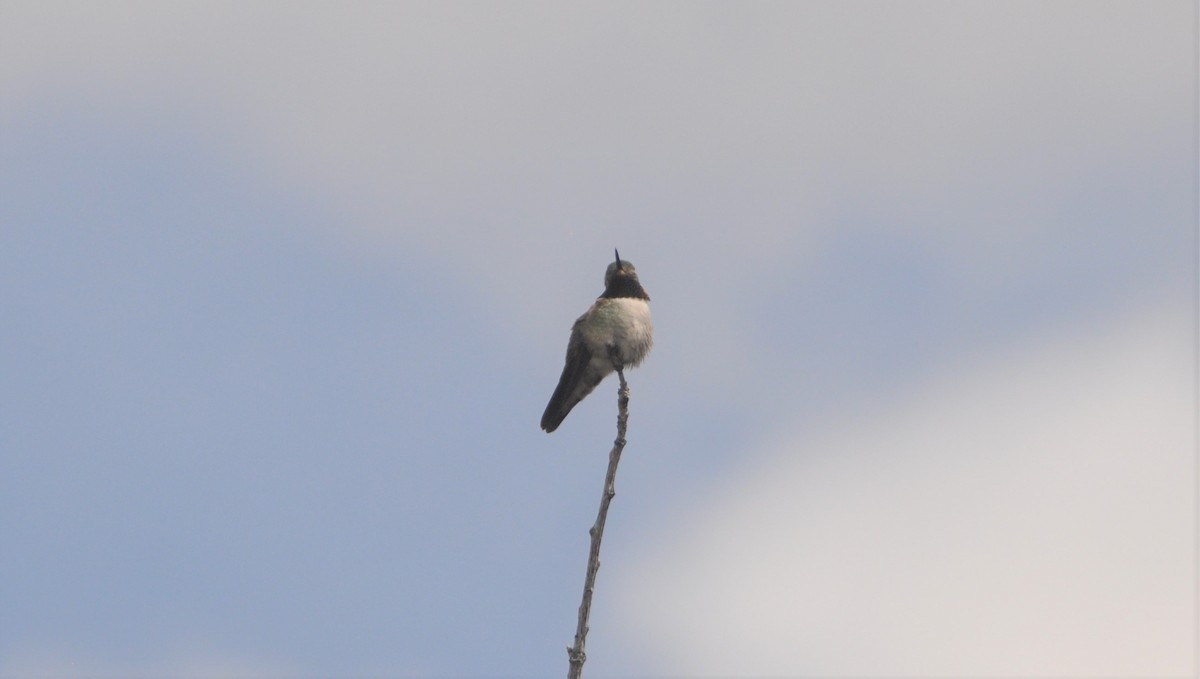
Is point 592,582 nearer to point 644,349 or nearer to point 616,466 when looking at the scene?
point 616,466

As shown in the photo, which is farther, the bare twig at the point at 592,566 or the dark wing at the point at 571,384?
the dark wing at the point at 571,384

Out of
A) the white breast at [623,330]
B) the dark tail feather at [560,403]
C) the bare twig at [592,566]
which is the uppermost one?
the white breast at [623,330]

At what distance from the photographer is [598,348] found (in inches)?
462

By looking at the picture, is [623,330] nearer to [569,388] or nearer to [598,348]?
[598,348]

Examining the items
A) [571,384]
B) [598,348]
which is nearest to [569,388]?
[571,384]

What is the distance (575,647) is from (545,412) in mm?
7309

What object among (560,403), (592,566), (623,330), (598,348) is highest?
(623,330)

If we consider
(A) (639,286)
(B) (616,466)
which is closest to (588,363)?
(A) (639,286)

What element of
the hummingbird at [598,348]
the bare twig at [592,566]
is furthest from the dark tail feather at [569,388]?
the bare twig at [592,566]

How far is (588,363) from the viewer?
1190 centimetres

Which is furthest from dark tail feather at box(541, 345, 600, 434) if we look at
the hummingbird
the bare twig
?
the bare twig

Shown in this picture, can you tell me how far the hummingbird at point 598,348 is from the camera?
11.8m

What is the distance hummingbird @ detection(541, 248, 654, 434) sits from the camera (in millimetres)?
11820

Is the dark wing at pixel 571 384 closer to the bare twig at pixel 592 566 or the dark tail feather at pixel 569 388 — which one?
the dark tail feather at pixel 569 388
